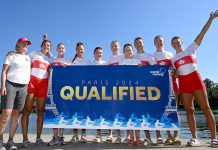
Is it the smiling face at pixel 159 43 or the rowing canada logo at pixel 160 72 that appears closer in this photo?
the rowing canada logo at pixel 160 72

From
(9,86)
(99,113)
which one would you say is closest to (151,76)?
(99,113)

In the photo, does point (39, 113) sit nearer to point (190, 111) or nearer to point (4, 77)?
point (4, 77)

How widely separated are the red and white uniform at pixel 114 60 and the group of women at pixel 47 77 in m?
0.02

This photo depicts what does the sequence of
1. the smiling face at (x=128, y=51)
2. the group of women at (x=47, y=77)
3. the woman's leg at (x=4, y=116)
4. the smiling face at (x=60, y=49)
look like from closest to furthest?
the woman's leg at (x=4, y=116) → the group of women at (x=47, y=77) → the smiling face at (x=128, y=51) → the smiling face at (x=60, y=49)

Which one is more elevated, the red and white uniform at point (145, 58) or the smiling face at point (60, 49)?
the smiling face at point (60, 49)

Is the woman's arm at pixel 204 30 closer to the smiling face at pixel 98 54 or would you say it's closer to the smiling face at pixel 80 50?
the smiling face at pixel 98 54

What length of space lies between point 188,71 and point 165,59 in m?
0.71

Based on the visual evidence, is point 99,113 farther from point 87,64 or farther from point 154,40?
point 154,40

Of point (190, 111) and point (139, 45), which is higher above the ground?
point (139, 45)

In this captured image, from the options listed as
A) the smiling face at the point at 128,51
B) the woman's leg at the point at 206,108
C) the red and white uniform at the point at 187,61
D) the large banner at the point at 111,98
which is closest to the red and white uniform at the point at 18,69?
the large banner at the point at 111,98

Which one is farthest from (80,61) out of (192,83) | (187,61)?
(192,83)

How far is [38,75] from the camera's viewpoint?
577cm

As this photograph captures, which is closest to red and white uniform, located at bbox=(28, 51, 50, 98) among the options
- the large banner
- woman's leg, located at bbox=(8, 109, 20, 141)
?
the large banner

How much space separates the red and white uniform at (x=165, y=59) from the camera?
592 cm
